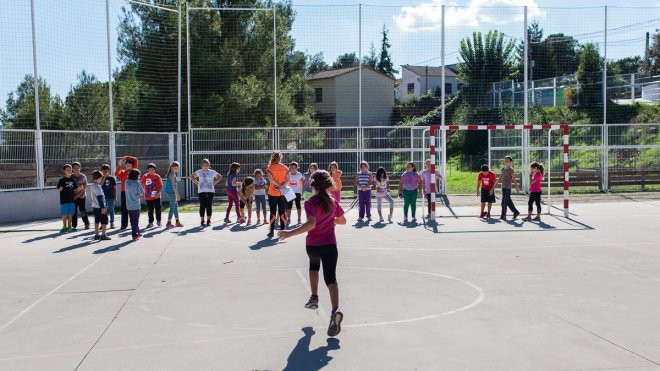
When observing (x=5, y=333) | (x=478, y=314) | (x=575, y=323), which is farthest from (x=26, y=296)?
(x=575, y=323)

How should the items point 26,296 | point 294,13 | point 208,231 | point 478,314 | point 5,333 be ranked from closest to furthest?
point 5,333 → point 478,314 → point 26,296 → point 208,231 → point 294,13

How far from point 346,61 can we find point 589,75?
38.5 ft

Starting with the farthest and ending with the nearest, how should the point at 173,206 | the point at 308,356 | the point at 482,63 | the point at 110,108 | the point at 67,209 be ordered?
the point at 482,63 → the point at 110,108 → the point at 173,206 → the point at 67,209 → the point at 308,356

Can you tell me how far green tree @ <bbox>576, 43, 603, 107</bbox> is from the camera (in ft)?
94.8

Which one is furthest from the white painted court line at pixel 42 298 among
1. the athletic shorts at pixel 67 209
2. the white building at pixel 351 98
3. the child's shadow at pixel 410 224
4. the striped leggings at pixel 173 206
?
the white building at pixel 351 98

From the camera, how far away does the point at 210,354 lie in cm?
642

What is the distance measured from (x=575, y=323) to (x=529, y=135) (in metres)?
19.6

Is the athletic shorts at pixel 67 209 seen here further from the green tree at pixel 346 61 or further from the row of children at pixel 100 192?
the green tree at pixel 346 61

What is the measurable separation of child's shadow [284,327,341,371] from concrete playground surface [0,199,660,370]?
0.07ft

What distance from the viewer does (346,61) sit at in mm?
26266

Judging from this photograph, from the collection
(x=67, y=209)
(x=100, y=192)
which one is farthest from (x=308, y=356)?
(x=67, y=209)

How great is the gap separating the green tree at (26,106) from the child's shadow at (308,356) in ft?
53.9

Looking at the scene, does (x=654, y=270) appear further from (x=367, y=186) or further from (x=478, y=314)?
(x=367, y=186)

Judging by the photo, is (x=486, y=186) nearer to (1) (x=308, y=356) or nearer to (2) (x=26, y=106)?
(1) (x=308, y=356)
